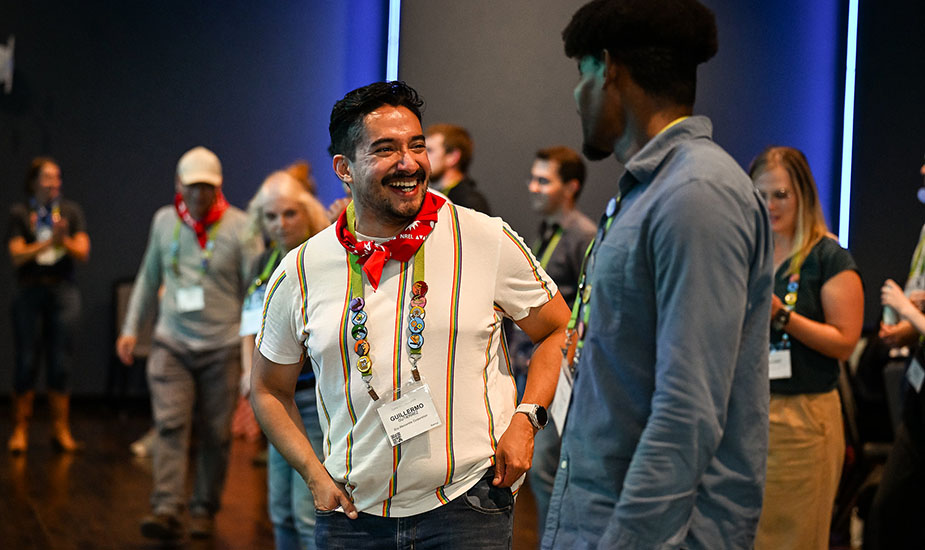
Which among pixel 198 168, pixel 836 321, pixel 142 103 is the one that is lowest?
pixel 836 321

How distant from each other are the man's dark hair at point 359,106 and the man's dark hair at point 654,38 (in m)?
0.76

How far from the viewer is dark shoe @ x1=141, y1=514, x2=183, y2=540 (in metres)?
4.57

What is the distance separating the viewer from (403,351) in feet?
6.71

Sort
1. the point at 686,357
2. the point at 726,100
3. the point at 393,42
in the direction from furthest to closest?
the point at 726,100
the point at 393,42
the point at 686,357

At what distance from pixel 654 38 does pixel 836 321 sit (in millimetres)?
1875

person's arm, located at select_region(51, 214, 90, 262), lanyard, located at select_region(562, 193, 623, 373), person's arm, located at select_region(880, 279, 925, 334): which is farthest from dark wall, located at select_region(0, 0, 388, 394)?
lanyard, located at select_region(562, 193, 623, 373)

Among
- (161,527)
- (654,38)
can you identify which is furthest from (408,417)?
(161,527)

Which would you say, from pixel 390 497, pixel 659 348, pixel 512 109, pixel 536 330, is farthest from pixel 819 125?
pixel 659 348

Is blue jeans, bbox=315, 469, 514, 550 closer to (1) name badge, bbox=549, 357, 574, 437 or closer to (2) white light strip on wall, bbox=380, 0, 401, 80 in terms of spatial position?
(1) name badge, bbox=549, 357, 574, 437

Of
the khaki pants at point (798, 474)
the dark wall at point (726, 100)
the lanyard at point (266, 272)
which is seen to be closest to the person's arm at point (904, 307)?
the khaki pants at point (798, 474)

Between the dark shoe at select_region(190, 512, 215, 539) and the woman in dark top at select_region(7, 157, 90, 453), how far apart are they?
2247mm

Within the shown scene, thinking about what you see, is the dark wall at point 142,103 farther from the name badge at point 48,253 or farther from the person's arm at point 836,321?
the person's arm at point 836,321

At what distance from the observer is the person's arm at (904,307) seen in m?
3.37

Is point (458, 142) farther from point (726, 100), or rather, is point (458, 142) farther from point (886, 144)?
point (886, 144)
